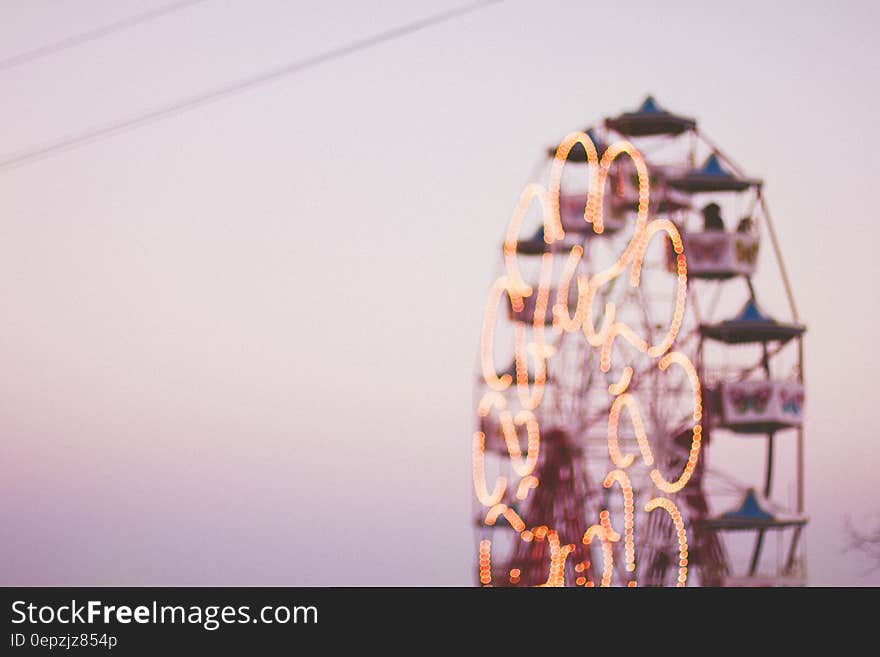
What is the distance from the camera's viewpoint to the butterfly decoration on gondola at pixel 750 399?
25016 millimetres

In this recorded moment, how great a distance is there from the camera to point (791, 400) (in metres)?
25.3

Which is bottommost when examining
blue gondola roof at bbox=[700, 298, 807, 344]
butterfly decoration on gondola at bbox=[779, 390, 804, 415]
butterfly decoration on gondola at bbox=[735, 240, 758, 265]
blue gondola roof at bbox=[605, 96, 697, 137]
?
butterfly decoration on gondola at bbox=[779, 390, 804, 415]

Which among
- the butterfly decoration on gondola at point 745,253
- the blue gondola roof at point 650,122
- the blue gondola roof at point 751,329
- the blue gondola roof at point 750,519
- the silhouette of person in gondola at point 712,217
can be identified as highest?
the blue gondola roof at point 650,122

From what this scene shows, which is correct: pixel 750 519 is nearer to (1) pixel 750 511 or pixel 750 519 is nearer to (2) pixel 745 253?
(1) pixel 750 511

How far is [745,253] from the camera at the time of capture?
26.5m

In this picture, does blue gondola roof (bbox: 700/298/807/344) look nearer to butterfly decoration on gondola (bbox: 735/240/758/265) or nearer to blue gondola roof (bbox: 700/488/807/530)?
butterfly decoration on gondola (bbox: 735/240/758/265)

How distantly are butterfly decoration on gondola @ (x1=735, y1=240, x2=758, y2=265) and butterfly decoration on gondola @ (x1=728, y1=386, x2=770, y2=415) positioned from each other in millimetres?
2262

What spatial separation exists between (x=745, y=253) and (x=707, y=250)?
0.59 metres

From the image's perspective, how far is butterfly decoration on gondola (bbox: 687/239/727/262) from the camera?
26.5 metres

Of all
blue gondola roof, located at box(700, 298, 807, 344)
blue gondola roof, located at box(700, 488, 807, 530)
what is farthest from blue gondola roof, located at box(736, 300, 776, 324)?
blue gondola roof, located at box(700, 488, 807, 530)

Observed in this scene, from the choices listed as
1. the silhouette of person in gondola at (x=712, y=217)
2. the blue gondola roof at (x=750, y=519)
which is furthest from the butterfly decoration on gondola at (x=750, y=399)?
the silhouette of person in gondola at (x=712, y=217)

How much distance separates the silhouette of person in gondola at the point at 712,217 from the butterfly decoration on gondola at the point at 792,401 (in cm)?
312

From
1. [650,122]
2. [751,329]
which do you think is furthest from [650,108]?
[751,329]

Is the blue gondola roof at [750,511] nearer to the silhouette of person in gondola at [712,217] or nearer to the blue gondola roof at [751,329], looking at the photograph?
the blue gondola roof at [751,329]
